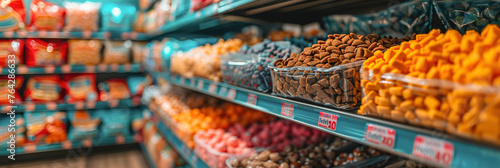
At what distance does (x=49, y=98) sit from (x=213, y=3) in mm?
2849

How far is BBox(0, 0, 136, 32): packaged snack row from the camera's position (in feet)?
10.6

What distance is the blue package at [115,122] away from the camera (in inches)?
148

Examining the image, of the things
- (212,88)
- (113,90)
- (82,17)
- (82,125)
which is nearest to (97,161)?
(82,125)

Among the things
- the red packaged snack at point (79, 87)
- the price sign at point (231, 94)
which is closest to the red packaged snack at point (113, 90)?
the red packaged snack at point (79, 87)

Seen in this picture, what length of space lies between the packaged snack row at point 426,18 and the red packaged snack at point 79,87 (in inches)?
132

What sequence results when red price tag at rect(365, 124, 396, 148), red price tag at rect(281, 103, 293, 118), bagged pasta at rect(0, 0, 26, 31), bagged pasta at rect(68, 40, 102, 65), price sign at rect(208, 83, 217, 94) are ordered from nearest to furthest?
1. red price tag at rect(365, 124, 396, 148)
2. red price tag at rect(281, 103, 293, 118)
3. price sign at rect(208, 83, 217, 94)
4. bagged pasta at rect(0, 0, 26, 31)
5. bagged pasta at rect(68, 40, 102, 65)

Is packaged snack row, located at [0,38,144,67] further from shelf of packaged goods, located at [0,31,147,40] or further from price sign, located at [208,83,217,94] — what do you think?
price sign, located at [208,83,217,94]

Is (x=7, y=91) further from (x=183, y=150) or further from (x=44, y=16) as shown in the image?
(x=183, y=150)

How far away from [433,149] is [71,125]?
13.4 feet

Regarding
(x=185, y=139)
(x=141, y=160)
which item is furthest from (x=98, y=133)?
(x=185, y=139)

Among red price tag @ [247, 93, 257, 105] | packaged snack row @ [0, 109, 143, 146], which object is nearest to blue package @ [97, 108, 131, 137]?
packaged snack row @ [0, 109, 143, 146]

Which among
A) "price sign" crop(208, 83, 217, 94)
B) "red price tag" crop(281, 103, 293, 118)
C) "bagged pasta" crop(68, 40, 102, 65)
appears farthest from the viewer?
"bagged pasta" crop(68, 40, 102, 65)

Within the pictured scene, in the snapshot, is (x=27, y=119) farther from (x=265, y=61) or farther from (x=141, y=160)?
(x=265, y=61)

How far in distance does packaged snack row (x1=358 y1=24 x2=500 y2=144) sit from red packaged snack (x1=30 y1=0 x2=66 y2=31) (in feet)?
12.2
